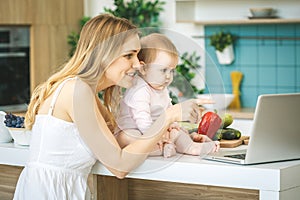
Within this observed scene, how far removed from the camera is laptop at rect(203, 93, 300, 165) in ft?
6.50

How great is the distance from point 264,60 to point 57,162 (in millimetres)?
2873

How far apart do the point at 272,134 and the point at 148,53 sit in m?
0.45

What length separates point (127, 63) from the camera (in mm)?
2105

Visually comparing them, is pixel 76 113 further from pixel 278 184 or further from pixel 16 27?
pixel 16 27

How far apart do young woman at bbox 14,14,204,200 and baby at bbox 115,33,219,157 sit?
1.3 inches

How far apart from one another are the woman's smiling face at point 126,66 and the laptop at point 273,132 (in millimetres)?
368

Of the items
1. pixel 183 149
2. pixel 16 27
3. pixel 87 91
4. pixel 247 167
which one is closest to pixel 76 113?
pixel 87 91

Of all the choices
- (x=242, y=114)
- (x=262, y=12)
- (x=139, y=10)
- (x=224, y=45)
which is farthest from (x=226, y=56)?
(x=139, y=10)

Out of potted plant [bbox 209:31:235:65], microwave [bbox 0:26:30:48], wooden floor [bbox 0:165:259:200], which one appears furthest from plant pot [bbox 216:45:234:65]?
wooden floor [bbox 0:165:259:200]

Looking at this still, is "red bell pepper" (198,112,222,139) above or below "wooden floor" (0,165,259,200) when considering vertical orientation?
above

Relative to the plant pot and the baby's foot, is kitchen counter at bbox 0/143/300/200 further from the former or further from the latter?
the plant pot

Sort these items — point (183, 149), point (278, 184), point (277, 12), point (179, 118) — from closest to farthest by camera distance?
point (278, 184), point (179, 118), point (183, 149), point (277, 12)

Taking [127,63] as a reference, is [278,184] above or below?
below

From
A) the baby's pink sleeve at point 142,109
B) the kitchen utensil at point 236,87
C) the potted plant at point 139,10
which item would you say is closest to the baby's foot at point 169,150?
the baby's pink sleeve at point 142,109
